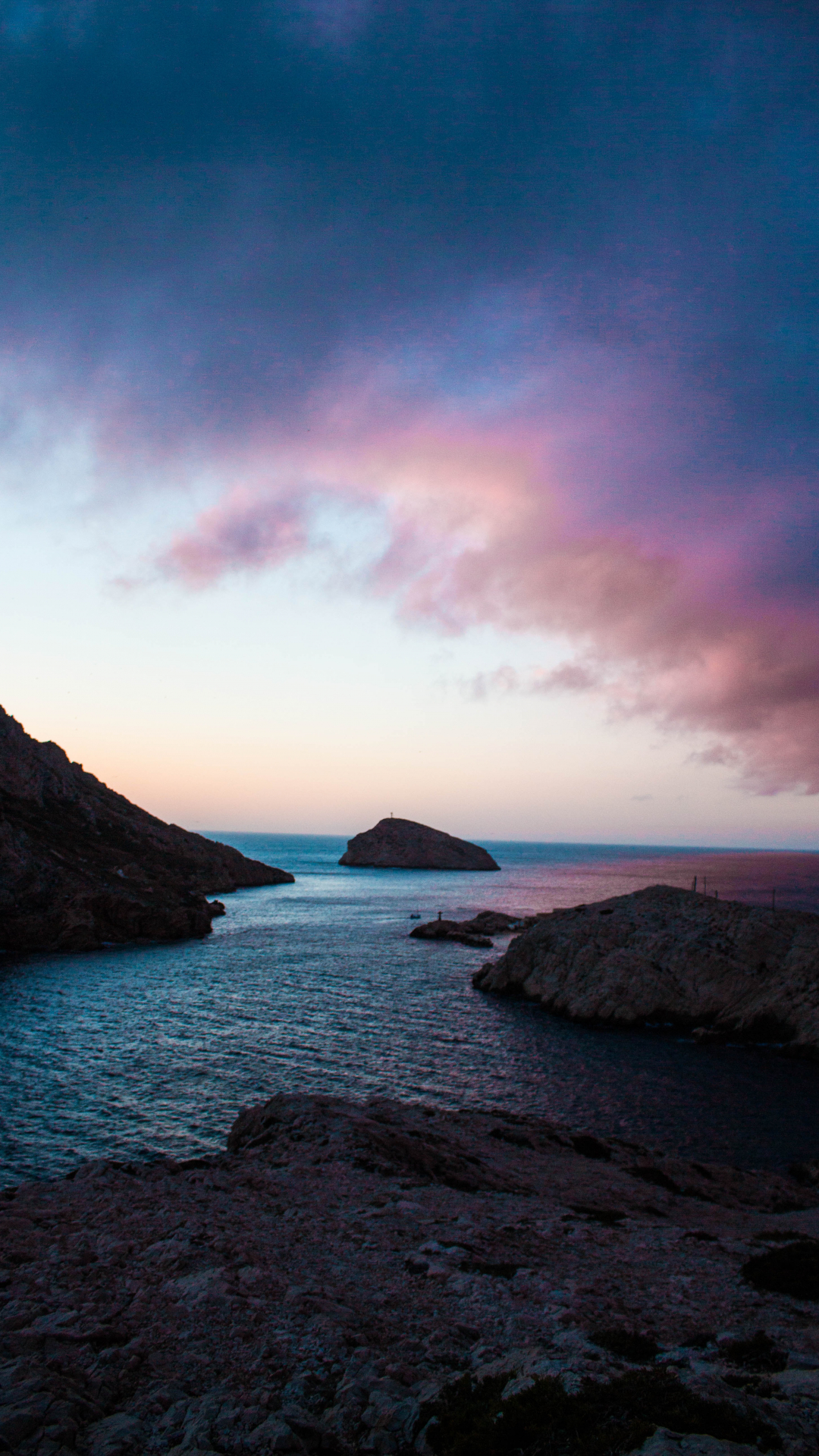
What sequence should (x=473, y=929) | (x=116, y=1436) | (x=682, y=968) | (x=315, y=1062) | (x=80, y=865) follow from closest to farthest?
(x=116, y=1436)
(x=315, y=1062)
(x=682, y=968)
(x=80, y=865)
(x=473, y=929)

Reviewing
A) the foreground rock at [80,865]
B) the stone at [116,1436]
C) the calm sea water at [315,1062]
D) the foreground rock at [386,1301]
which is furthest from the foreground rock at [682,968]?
the foreground rock at [80,865]

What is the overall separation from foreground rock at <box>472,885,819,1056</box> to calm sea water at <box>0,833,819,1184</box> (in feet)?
9.36

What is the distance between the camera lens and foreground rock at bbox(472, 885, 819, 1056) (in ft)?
160

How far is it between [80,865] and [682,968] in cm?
→ 7911

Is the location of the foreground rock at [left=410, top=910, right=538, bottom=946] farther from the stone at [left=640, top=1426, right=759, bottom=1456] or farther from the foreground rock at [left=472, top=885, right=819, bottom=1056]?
the stone at [left=640, top=1426, right=759, bottom=1456]

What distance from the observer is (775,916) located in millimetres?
54438

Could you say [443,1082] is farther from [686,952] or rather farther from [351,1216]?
[686,952]

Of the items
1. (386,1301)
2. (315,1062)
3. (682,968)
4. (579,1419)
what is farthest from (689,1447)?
(682,968)

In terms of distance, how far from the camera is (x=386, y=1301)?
48.8 ft

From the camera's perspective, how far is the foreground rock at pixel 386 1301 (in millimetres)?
10336

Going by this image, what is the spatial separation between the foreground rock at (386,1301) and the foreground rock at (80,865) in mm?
65160

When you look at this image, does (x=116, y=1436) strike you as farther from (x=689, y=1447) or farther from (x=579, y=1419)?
(x=689, y=1447)

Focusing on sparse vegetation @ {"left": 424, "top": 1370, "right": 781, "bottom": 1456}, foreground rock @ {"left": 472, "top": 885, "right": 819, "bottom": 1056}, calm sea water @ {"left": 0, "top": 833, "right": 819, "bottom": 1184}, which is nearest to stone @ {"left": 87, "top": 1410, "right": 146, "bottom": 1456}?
sparse vegetation @ {"left": 424, "top": 1370, "right": 781, "bottom": 1456}

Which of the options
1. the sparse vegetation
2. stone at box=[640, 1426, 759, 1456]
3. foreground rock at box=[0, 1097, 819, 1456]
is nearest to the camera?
stone at box=[640, 1426, 759, 1456]
